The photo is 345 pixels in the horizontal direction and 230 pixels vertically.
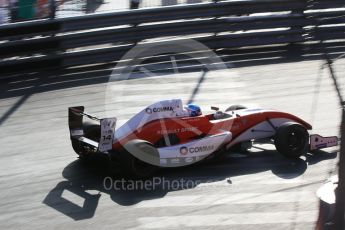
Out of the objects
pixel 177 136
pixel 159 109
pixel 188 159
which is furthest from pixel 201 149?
pixel 159 109

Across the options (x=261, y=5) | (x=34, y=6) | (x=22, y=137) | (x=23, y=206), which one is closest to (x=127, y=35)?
(x=34, y=6)

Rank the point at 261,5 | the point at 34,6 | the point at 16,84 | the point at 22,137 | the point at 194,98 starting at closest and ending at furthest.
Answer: the point at 22,137 → the point at 194,98 → the point at 16,84 → the point at 34,6 → the point at 261,5

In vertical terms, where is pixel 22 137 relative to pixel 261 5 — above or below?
below

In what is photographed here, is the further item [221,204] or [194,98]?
[194,98]

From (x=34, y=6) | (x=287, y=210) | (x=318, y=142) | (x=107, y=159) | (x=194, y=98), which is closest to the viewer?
(x=287, y=210)

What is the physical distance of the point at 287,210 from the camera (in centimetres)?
784

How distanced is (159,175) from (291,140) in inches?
75.8

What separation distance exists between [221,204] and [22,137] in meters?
3.91

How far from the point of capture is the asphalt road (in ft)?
25.3

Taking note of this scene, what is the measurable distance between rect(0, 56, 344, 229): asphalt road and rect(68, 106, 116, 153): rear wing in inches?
15.9

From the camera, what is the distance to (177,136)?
30.0ft

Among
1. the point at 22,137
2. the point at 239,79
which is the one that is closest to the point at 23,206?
the point at 22,137

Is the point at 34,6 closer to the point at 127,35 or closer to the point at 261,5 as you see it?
the point at 127,35

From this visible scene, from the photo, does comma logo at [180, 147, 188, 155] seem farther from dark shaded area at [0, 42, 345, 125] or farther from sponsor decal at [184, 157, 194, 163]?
dark shaded area at [0, 42, 345, 125]
